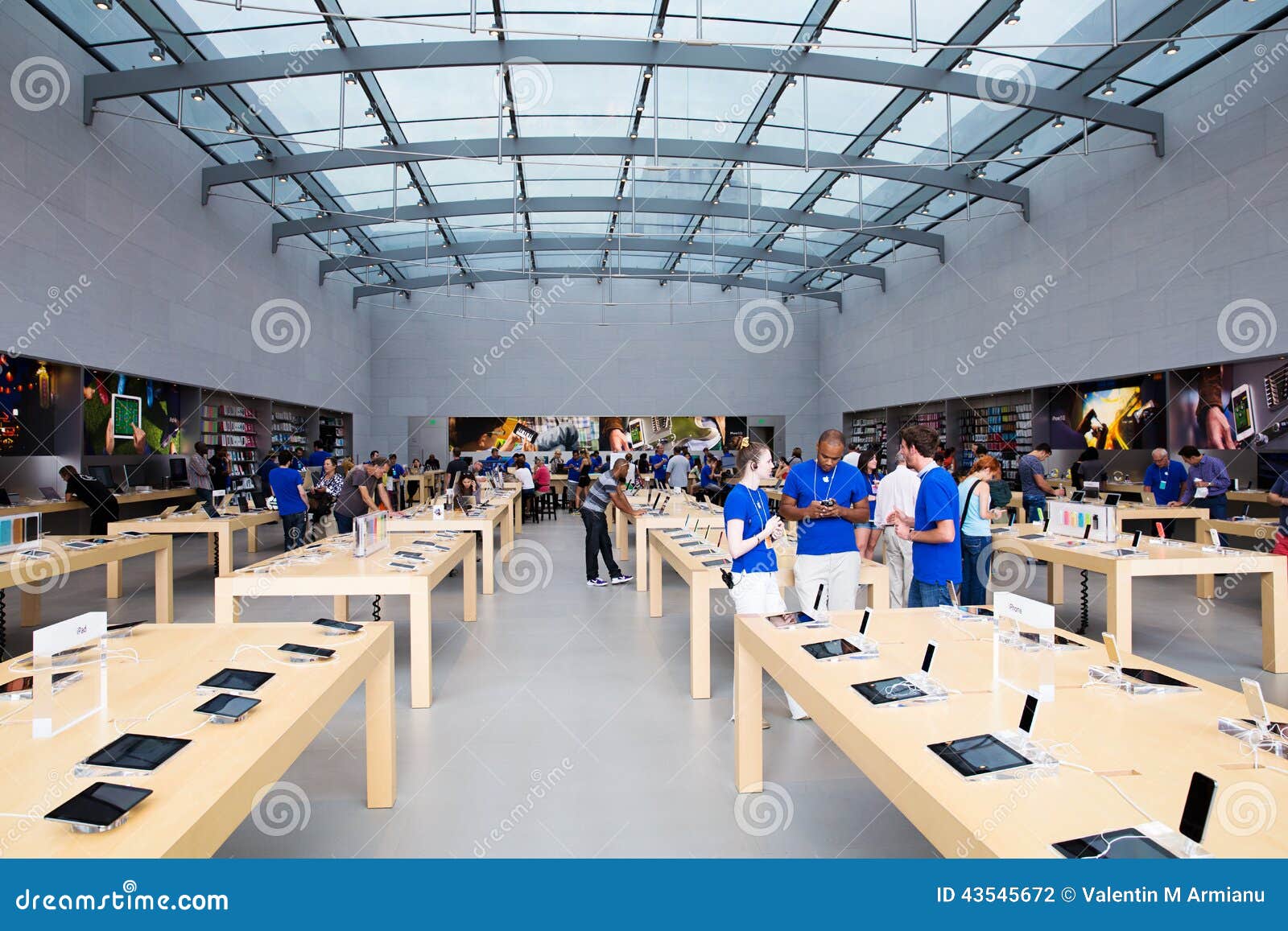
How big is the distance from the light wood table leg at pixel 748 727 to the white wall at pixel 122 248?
895 cm

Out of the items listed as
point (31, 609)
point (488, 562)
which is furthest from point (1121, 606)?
point (31, 609)

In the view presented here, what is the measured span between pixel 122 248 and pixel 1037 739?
467 inches

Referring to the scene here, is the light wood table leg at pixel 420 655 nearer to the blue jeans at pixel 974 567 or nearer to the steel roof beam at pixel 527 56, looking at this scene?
the blue jeans at pixel 974 567

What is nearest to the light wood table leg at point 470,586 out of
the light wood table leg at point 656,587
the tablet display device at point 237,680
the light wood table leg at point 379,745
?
the light wood table leg at point 656,587

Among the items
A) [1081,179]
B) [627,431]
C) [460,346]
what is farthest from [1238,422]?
[460,346]

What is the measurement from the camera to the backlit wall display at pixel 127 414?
9.50 metres

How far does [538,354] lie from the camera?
19891 millimetres

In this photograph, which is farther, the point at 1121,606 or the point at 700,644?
the point at 1121,606

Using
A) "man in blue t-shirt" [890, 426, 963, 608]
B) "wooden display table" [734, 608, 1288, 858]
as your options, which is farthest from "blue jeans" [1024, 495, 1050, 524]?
"wooden display table" [734, 608, 1288, 858]

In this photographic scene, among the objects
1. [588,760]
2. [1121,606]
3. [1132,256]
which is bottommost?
[588,760]

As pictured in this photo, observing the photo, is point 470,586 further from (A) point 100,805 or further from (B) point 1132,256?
(B) point 1132,256

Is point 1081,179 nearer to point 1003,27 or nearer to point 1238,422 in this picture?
point 1003,27

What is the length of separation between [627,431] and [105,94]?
1327cm

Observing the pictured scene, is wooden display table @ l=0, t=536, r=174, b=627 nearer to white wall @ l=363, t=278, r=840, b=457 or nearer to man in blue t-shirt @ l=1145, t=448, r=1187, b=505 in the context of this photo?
man in blue t-shirt @ l=1145, t=448, r=1187, b=505
